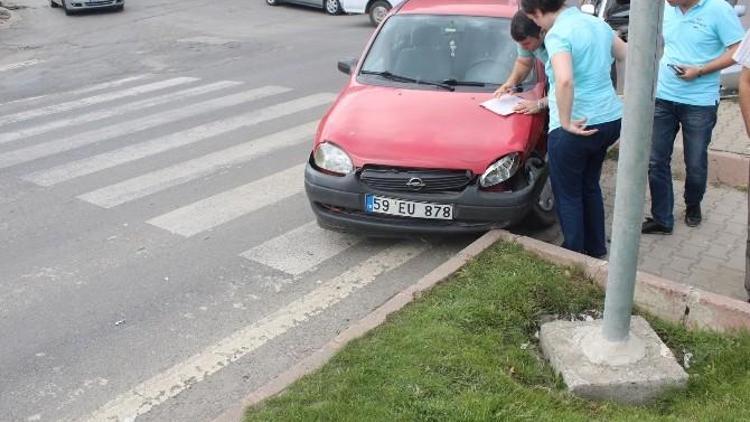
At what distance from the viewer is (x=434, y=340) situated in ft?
12.1

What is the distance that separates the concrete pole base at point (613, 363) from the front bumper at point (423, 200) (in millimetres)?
1360

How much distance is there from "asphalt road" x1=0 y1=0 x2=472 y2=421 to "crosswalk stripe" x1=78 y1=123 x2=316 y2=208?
31 mm

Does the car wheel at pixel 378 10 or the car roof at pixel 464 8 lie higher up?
the car roof at pixel 464 8

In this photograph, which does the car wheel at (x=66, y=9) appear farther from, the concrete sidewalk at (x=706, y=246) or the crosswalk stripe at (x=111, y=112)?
the concrete sidewalk at (x=706, y=246)

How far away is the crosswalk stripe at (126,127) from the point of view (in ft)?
27.4

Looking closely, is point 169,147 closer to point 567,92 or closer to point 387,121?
point 387,121

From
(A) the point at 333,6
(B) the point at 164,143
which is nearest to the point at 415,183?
(B) the point at 164,143

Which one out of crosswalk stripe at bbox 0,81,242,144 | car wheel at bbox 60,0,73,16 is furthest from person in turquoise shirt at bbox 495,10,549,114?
car wheel at bbox 60,0,73,16

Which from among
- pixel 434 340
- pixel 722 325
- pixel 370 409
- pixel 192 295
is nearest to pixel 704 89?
pixel 722 325

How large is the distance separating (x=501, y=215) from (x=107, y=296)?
2.71 m

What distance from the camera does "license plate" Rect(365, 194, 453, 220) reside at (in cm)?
498

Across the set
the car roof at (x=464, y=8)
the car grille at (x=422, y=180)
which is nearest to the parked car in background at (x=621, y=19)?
the car roof at (x=464, y=8)

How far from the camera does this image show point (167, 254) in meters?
5.58

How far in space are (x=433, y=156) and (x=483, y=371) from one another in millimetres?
1929
